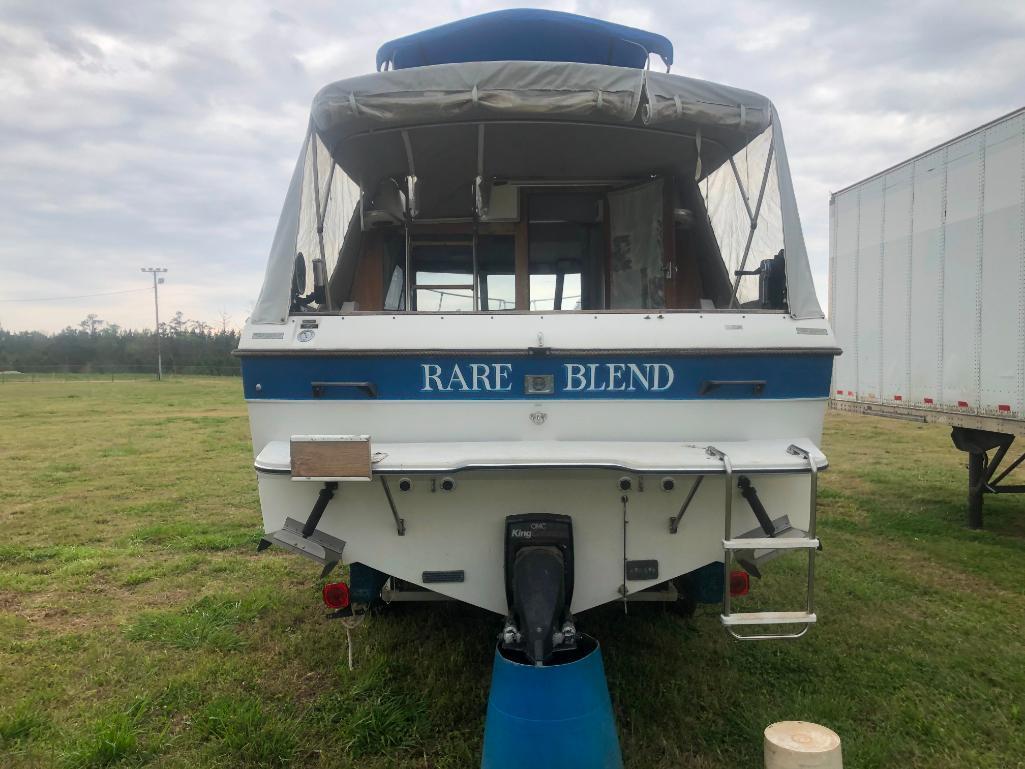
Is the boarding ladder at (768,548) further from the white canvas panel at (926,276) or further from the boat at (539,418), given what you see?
the white canvas panel at (926,276)

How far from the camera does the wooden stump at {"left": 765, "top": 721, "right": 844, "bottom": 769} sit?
2293mm

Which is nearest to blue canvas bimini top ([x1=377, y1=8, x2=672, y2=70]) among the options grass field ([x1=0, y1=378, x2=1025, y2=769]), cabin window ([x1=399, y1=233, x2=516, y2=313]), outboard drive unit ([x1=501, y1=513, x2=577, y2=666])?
cabin window ([x1=399, y1=233, x2=516, y2=313])

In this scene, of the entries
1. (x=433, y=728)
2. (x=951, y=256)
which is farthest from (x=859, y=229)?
(x=433, y=728)

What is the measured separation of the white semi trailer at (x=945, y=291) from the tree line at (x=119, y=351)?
52880 millimetres

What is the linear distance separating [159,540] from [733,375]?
18.9 feet

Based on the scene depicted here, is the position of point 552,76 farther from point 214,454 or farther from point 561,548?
point 214,454

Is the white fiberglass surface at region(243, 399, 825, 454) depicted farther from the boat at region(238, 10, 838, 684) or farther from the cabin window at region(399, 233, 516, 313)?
the cabin window at region(399, 233, 516, 313)

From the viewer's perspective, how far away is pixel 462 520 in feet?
10.1

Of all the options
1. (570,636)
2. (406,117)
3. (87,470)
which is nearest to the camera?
(570,636)

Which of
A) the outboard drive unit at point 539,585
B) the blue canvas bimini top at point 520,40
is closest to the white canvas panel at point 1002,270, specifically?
the blue canvas bimini top at point 520,40

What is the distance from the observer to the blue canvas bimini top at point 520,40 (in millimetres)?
4531

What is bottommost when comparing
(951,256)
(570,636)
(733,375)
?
(570,636)

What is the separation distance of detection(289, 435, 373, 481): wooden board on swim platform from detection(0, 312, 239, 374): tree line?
2190 inches

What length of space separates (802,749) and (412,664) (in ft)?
7.28
